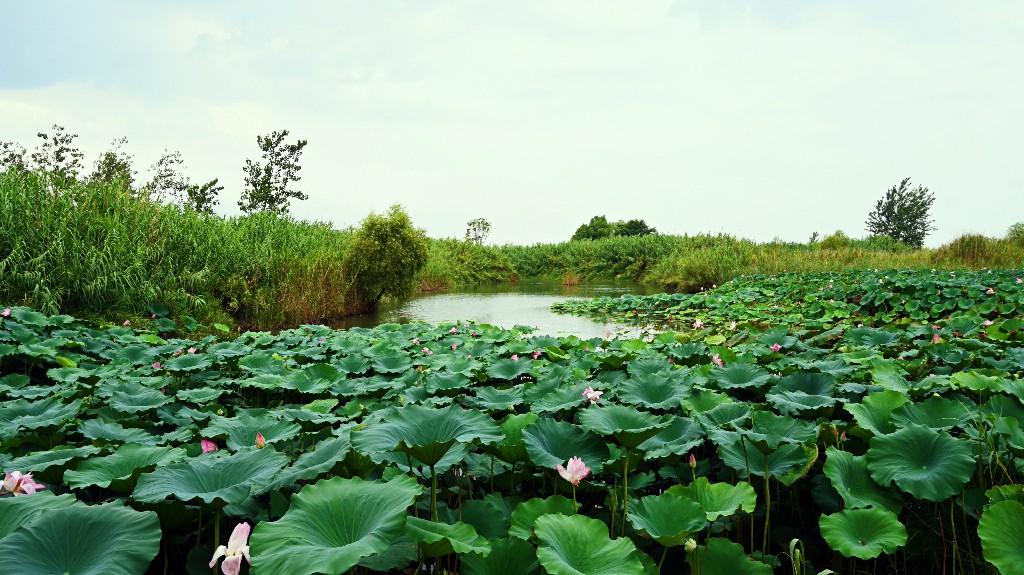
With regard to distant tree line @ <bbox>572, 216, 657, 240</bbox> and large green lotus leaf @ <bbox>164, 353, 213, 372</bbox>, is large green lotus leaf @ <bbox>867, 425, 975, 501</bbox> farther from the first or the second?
distant tree line @ <bbox>572, 216, 657, 240</bbox>

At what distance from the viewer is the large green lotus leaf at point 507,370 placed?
254cm

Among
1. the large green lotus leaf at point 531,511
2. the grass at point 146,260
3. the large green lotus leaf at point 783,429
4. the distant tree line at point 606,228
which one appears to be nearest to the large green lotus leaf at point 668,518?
the large green lotus leaf at point 531,511

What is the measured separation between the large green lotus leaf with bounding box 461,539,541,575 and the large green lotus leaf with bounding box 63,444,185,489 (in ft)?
2.51

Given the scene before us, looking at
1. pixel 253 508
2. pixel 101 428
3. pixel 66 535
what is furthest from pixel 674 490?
pixel 101 428

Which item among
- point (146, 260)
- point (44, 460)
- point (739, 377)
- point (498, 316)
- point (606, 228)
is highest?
point (606, 228)

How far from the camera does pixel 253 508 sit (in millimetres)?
1232

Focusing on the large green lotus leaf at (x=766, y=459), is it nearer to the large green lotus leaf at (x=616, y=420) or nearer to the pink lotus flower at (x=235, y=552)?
the large green lotus leaf at (x=616, y=420)

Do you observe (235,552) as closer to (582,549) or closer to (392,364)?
(582,549)

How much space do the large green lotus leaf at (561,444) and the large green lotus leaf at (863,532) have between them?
1.54 feet

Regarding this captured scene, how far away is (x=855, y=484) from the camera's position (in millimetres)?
1305

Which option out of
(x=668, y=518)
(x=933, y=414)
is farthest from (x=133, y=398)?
(x=933, y=414)

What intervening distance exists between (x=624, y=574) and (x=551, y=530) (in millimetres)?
153

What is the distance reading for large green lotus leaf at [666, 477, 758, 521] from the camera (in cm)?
115

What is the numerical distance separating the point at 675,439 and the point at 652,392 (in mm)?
384
